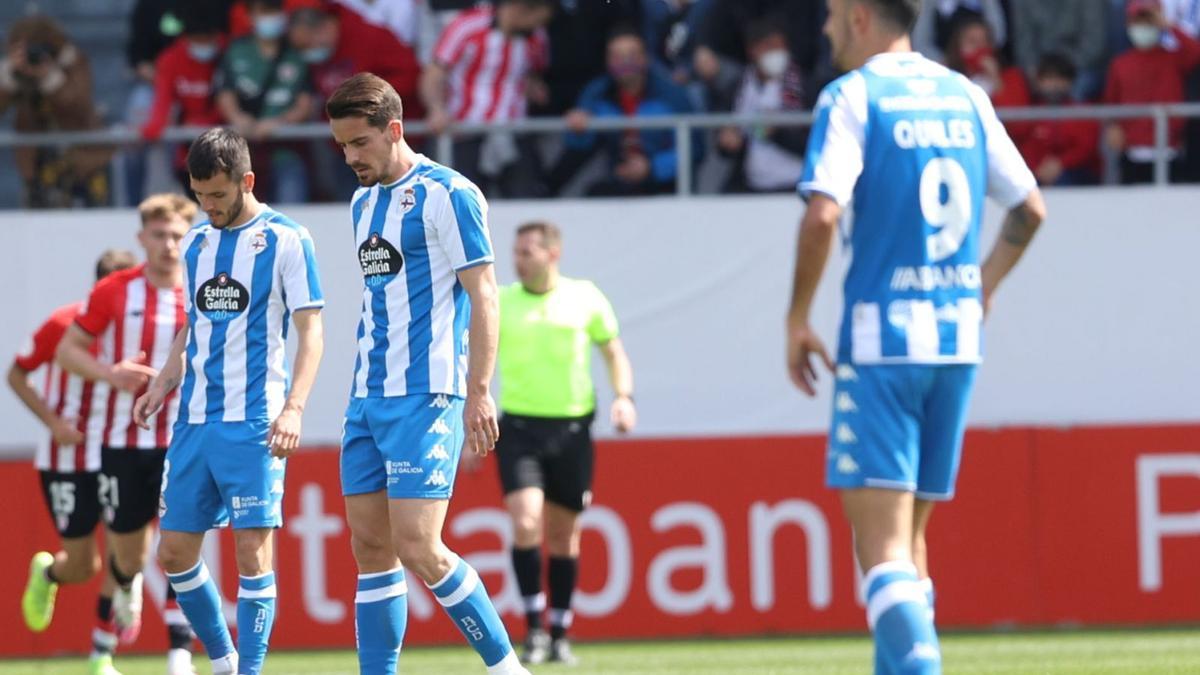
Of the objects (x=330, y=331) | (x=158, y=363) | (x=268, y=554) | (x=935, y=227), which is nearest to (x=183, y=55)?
(x=330, y=331)

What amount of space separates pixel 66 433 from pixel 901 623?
6.03 metres

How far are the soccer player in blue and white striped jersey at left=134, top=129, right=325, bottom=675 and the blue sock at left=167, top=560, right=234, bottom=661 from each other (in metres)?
0.14

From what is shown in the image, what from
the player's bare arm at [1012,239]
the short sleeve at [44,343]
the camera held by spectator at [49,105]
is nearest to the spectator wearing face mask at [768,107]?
the camera held by spectator at [49,105]

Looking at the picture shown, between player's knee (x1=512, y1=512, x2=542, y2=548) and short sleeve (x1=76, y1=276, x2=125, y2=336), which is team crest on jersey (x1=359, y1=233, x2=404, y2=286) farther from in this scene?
player's knee (x1=512, y1=512, x2=542, y2=548)

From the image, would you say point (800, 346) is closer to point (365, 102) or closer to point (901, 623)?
point (901, 623)

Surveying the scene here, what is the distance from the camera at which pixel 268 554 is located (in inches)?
289

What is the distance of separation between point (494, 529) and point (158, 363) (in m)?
3.35

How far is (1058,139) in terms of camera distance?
1314 cm

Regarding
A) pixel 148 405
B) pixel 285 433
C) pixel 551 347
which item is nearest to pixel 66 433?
pixel 551 347

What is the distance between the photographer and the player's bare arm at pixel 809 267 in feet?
16.7

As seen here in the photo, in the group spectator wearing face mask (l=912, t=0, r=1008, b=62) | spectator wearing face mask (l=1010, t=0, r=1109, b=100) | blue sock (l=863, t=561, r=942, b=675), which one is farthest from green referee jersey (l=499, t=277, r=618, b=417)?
blue sock (l=863, t=561, r=942, b=675)

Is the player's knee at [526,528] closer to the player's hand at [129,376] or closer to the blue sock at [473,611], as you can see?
the player's hand at [129,376]

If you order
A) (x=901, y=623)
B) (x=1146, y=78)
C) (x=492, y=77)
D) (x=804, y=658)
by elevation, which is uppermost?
(x=492, y=77)

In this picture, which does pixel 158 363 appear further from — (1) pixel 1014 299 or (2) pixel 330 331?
(1) pixel 1014 299
